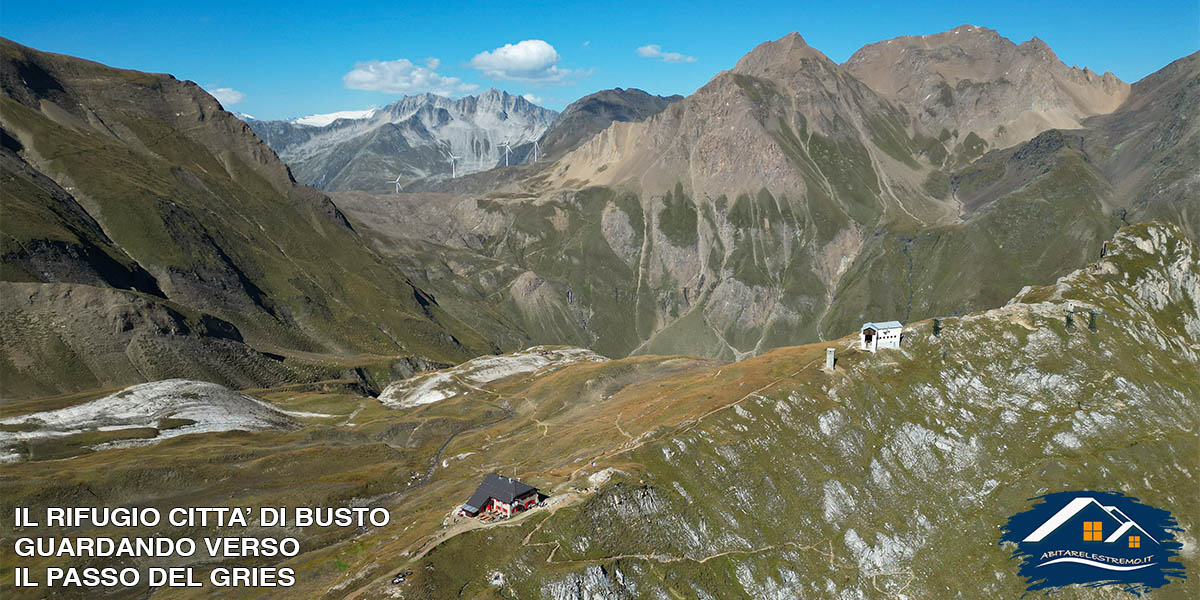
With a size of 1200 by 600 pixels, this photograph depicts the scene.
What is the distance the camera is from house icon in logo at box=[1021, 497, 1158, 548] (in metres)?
121

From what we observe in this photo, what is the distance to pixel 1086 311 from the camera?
165125 millimetres

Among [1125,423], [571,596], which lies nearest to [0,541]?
[571,596]

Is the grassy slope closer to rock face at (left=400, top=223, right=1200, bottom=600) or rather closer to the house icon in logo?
rock face at (left=400, top=223, right=1200, bottom=600)

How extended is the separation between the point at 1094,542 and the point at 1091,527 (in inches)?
101

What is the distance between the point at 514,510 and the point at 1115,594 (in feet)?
349

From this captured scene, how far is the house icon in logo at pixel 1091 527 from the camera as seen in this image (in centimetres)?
12062

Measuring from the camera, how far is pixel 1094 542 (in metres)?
120

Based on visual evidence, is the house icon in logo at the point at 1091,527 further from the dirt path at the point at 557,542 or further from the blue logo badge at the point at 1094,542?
the dirt path at the point at 557,542

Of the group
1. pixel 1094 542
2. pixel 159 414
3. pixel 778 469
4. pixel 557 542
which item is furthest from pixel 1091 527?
pixel 159 414

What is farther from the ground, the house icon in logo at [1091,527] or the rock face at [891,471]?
the rock face at [891,471]

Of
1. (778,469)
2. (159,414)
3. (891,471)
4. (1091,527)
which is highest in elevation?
(159,414)

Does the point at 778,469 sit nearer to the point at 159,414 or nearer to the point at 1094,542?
the point at 1094,542

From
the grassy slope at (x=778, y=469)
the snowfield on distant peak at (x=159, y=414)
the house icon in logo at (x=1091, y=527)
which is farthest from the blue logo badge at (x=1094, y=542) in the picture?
the snowfield on distant peak at (x=159, y=414)

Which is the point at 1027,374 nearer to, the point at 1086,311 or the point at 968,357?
the point at 968,357
